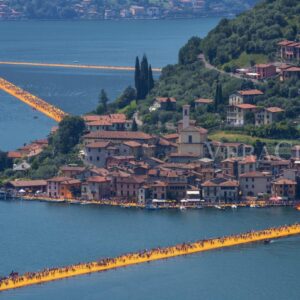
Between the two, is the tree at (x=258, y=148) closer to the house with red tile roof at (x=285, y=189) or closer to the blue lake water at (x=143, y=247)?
the house with red tile roof at (x=285, y=189)

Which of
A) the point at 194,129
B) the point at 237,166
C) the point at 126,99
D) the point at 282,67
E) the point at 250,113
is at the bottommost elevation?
the point at 237,166

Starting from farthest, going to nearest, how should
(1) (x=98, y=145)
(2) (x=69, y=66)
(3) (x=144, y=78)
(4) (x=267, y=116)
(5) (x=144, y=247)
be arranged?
(2) (x=69, y=66) → (3) (x=144, y=78) → (4) (x=267, y=116) → (1) (x=98, y=145) → (5) (x=144, y=247)

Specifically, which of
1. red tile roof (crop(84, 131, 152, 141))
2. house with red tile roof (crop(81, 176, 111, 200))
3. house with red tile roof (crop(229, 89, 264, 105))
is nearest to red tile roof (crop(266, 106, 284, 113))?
house with red tile roof (crop(229, 89, 264, 105))

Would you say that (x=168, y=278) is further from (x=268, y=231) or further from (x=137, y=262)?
(x=268, y=231)

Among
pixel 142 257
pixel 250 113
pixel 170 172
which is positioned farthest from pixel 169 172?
pixel 142 257

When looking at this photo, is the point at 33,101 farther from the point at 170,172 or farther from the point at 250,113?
the point at 170,172

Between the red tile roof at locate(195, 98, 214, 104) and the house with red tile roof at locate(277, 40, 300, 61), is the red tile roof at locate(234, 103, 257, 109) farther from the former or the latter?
the house with red tile roof at locate(277, 40, 300, 61)

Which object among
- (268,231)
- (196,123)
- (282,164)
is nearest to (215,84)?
(196,123)
